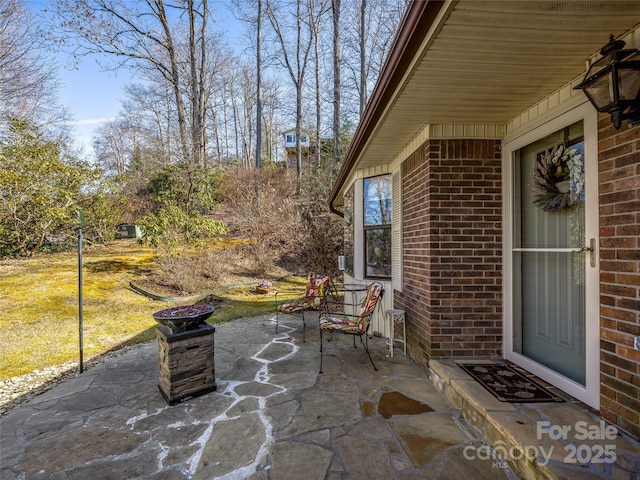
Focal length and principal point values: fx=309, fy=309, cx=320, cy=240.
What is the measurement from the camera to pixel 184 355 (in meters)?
2.73

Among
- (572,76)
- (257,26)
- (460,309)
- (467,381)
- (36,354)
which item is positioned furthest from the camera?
(257,26)

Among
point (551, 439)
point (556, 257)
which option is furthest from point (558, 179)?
point (551, 439)

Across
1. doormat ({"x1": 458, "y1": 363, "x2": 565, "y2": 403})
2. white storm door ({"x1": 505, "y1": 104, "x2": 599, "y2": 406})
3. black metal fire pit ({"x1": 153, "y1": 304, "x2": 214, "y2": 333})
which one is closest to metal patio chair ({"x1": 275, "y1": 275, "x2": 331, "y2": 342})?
black metal fire pit ({"x1": 153, "y1": 304, "x2": 214, "y2": 333})

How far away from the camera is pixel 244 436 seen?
86.1 inches

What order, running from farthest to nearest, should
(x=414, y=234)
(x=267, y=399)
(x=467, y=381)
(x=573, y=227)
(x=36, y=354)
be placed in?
(x=36, y=354) < (x=414, y=234) < (x=267, y=399) < (x=467, y=381) < (x=573, y=227)

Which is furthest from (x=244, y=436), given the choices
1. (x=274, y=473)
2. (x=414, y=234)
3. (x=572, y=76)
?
(x=572, y=76)

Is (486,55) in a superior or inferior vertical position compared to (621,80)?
superior

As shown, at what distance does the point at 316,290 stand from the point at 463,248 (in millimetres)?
2825

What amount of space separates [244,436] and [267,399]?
1.76ft

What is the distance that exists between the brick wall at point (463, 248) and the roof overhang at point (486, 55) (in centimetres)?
40

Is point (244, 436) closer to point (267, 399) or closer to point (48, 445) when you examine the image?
point (267, 399)

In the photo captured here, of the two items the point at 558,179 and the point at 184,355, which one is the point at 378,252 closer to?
the point at 558,179

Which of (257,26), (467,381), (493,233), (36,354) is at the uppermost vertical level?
(257,26)

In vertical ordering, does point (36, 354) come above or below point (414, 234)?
below
